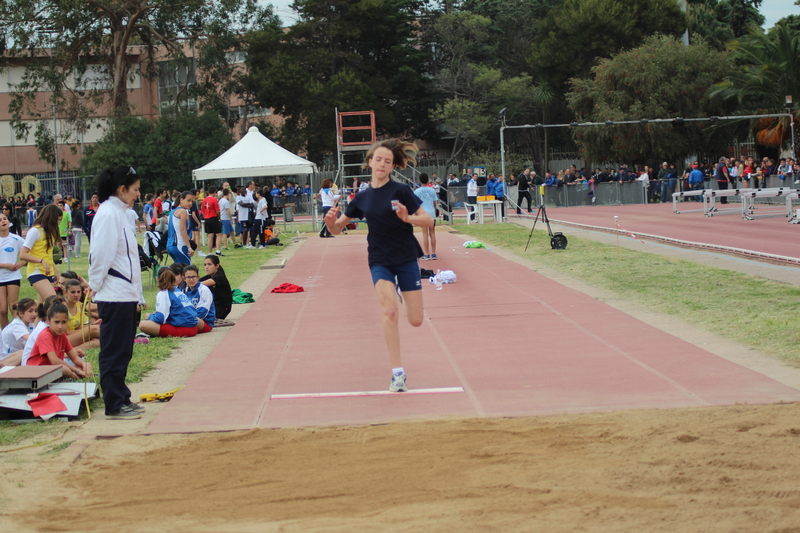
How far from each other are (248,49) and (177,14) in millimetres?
5812

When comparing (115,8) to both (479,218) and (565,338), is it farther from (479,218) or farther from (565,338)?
(565,338)

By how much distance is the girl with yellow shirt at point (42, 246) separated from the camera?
406 inches

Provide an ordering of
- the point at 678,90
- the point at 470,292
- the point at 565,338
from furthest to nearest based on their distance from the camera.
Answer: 1. the point at 678,90
2. the point at 470,292
3. the point at 565,338

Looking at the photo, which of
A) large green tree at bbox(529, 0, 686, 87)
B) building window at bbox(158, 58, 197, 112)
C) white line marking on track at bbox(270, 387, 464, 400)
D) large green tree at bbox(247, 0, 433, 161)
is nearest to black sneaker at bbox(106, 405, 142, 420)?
white line marking on track at bbox(270, 387, 464, 400)

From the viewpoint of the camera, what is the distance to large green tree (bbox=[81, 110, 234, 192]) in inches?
1842

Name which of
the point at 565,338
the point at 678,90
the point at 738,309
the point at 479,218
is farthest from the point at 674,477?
the point at 678,90

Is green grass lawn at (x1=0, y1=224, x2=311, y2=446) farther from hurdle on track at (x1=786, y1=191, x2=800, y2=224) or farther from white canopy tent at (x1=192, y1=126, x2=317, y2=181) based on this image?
hurdle on track at (x1=786, y1=191, x2=800, y2=224)

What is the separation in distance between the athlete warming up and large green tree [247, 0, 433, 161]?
145 feet

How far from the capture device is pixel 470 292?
13180 millimetres

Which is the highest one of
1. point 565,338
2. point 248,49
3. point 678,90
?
point 248,49

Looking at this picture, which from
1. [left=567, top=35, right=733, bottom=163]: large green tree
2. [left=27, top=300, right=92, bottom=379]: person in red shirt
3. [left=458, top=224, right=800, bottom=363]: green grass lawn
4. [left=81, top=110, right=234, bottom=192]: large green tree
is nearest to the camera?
[left=27, top=300, right=92, bottom=379]: person in red shirt

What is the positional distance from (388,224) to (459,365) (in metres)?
1.87

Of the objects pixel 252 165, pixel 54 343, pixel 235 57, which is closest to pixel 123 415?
pixel 54 343

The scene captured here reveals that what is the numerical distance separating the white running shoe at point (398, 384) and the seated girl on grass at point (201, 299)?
4190 millimetres
